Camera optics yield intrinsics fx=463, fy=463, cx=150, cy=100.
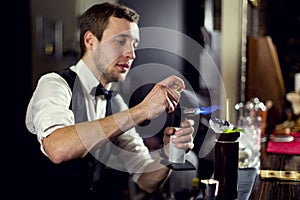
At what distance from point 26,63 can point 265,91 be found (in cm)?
176

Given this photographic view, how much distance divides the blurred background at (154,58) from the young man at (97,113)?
2.05 ft

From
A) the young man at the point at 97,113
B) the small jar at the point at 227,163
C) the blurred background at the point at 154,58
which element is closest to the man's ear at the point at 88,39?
the young man at the point at 97,113

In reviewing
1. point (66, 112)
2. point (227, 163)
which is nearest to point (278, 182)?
point (227, 163)

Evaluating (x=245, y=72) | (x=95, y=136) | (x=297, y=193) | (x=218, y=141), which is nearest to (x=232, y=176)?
(x=218, y=141)

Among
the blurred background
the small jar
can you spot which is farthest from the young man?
the blurred background

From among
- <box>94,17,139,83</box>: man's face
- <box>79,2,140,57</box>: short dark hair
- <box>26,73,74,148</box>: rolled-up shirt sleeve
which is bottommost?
<box>26,73,74,148</box>: rolled-up shirt sleeve

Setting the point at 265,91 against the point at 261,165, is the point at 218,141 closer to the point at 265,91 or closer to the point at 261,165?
the point at 261,165

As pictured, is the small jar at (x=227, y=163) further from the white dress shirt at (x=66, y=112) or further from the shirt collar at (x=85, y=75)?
the shirt collar at (x=85, y=75)

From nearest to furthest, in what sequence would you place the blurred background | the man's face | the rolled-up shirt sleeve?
the rolled-up shirt sleeve < the man's face < the blurred background

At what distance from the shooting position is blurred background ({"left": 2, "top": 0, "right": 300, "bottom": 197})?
3041 millimetres

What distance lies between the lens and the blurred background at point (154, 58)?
304cm

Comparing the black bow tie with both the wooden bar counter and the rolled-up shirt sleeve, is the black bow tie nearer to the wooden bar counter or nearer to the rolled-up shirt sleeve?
the rolled-up shirt sleeve

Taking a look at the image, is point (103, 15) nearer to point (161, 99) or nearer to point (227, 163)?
point (161, 99)

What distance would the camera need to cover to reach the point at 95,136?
1.51 m
